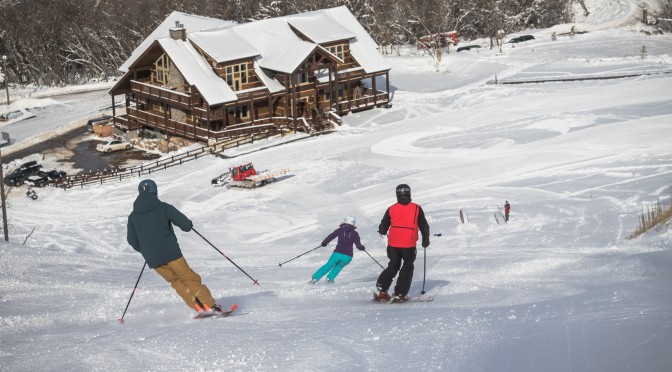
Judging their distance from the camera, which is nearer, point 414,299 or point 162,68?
point 414,299

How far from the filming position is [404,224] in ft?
37.9

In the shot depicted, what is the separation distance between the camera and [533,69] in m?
52.3

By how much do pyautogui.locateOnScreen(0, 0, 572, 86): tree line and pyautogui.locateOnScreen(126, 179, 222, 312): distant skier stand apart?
59.9 metres

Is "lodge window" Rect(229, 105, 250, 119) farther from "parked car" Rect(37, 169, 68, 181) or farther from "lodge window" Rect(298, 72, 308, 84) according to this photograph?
"parked car" Rect(37, 169, 68, 181)

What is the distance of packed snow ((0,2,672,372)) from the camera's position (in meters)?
9.07

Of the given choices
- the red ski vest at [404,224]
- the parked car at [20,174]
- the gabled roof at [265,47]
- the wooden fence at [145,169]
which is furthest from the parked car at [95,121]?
the red ski vest at [404,224]

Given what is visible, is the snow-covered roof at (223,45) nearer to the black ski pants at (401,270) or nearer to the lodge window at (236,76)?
the lodge window at (236,76)

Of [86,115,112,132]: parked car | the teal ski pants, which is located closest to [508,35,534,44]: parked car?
[86,115,112,132]: parked car

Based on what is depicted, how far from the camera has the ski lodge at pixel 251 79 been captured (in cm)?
4269

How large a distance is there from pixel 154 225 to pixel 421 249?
9.72m

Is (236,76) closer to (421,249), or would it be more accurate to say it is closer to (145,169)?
(145,169)

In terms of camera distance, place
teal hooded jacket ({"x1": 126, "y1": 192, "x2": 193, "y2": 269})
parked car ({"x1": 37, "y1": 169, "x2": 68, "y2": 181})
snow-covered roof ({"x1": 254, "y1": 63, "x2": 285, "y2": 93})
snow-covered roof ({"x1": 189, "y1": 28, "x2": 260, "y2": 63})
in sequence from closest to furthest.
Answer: teal hooded jacket ({"x1": 126, "y1": 192, "x2": 193, "y2": 269})
parked car ({"x1": 37, "y1": 169, "x2": 68, "y2": 181})
snow-covered roof ({"x1": 189, "y1": 28, "x2": 260, "y2": 63})
snow-covered roof ({"x1": 254, "y1": 63, "x2": 285, "y2": 93})

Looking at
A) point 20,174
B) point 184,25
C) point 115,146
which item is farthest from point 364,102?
point 20,174

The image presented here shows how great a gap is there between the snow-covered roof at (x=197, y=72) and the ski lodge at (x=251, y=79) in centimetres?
5
